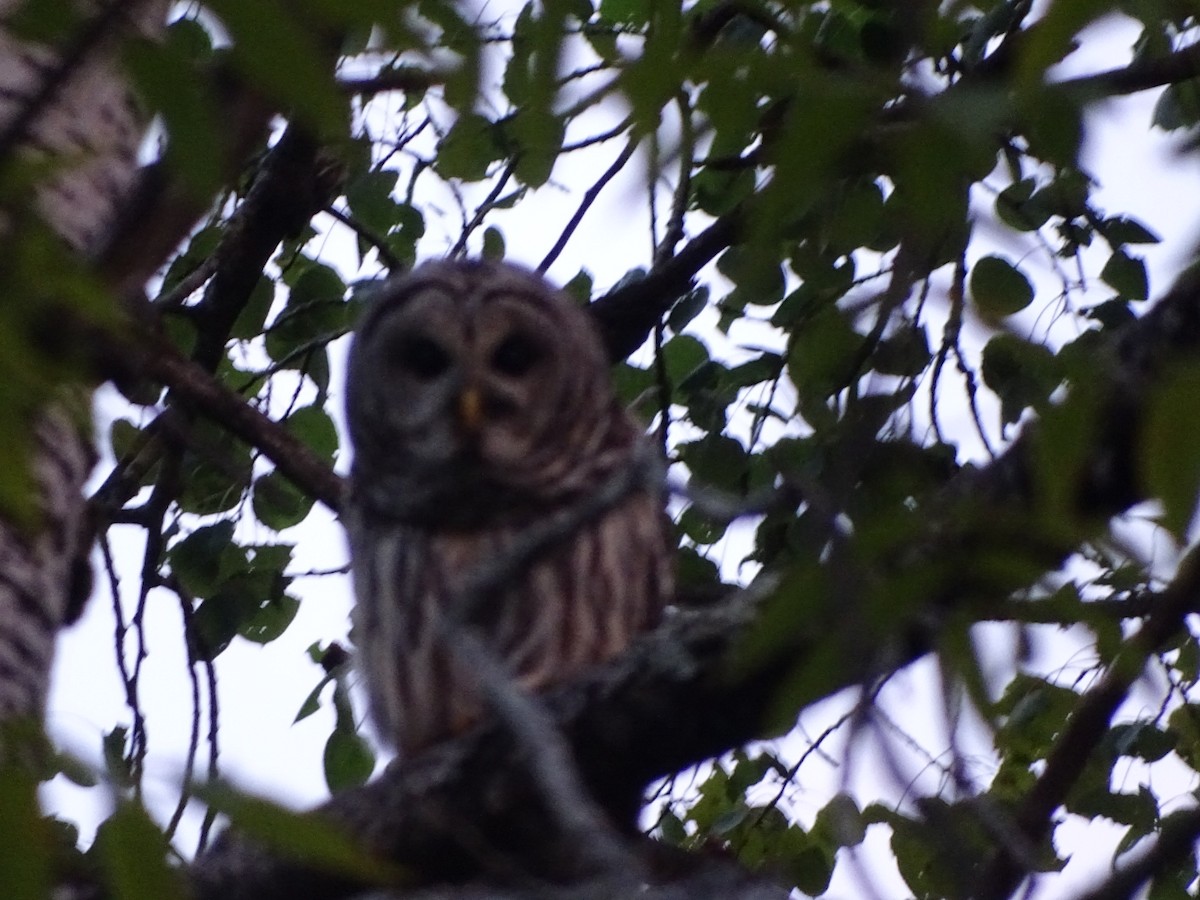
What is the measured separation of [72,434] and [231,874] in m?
0.67

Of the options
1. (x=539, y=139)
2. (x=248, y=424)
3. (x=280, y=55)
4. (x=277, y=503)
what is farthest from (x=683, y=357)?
(x=280, y=55)

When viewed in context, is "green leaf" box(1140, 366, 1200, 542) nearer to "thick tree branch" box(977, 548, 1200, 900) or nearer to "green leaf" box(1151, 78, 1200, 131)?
"thick tree branch" box(977, 548, 1200, 900)

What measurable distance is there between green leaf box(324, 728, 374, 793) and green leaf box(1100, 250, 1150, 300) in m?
1.73

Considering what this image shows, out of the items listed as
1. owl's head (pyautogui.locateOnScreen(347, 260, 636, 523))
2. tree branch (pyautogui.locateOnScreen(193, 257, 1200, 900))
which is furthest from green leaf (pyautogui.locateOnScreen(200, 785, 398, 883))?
owl's head (pyautogui.locateOnScreen(347, 260, 636, 523))

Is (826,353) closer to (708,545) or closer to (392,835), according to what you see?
(392,835)

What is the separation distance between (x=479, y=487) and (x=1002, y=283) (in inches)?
40.3

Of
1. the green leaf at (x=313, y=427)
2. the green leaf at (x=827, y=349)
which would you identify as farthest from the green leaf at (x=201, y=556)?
the green leaf at (x=827, y=349)

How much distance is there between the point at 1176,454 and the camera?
992 millimetres

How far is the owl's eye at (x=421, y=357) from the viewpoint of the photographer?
314 cm

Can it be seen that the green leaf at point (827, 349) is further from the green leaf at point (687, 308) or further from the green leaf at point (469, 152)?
the green leaf at point (687, 308)

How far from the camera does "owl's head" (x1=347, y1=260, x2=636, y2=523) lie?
2953mm

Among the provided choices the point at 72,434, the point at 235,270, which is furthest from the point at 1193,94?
the point at 72,434

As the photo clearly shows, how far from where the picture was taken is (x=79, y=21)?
3.79ft

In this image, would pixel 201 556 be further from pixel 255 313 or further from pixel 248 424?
pixel 248 424
